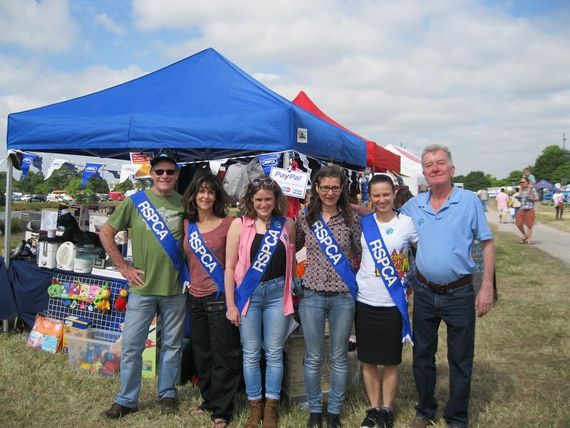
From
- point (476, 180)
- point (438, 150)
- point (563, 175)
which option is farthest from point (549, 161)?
point (438, 150)

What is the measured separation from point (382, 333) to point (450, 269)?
22.3 inches

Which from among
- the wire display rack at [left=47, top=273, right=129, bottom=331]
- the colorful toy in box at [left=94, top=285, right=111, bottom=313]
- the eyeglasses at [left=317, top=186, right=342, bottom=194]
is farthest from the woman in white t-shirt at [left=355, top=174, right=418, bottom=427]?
the colorful toy in box at [left=94, top=285, right=111, bottom=313]

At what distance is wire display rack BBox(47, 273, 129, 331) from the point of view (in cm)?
437

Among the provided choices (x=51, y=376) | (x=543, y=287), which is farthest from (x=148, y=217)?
(x=543, y=287)

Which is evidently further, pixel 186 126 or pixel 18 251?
pixel 18 251

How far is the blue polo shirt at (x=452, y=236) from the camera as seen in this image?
2762 mm

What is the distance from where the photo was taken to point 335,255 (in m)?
2.85

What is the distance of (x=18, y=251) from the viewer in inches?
203

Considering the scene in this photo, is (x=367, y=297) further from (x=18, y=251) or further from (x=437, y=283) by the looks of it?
(x=18, y=251)

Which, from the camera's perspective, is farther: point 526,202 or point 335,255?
point 526,202

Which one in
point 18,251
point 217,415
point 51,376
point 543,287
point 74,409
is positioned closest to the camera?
point 217,415

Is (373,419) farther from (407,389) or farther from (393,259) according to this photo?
(393,259)

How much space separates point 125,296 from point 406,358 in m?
2.71

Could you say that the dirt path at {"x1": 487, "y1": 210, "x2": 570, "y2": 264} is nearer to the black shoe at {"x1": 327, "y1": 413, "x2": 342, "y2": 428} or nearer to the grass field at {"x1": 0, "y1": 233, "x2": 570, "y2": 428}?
the grass field at {"x1": 0, "y1": 233, "x2": 570, "y2": 428}
